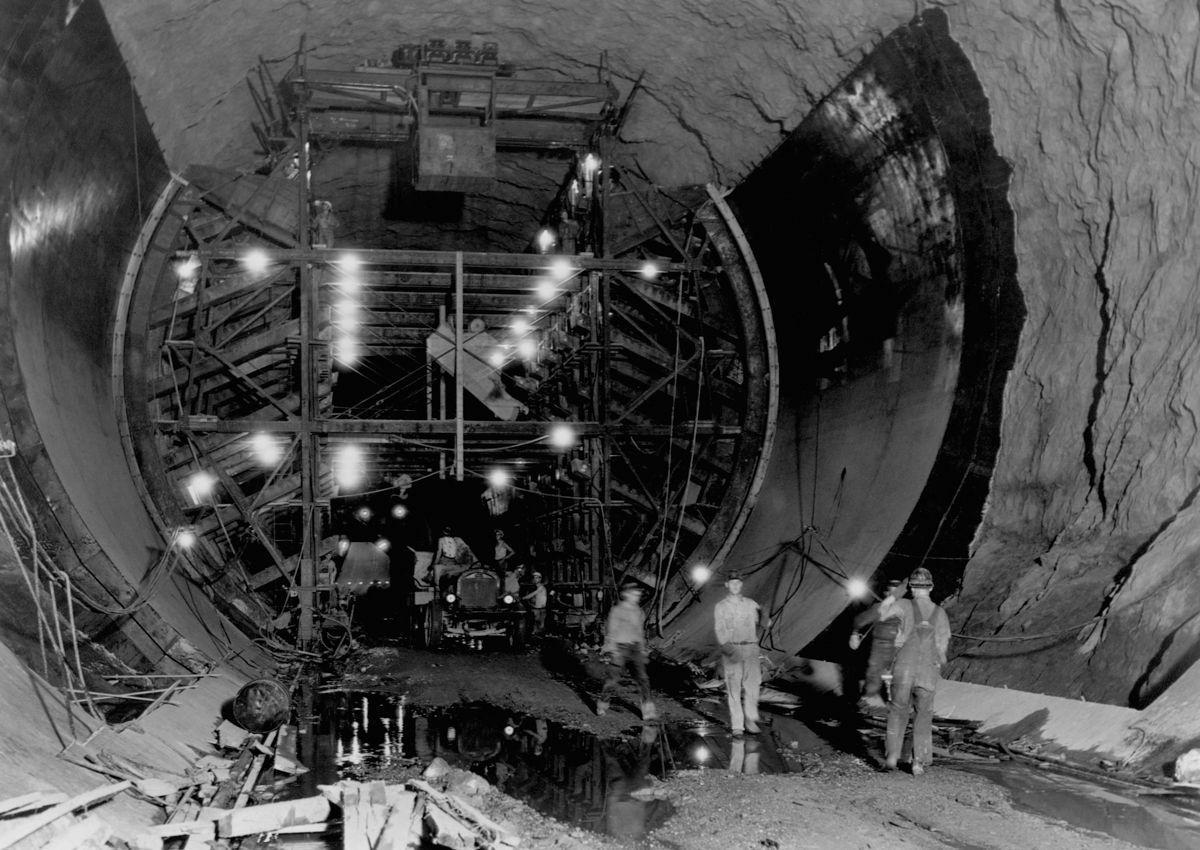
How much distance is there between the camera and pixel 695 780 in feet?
20.5

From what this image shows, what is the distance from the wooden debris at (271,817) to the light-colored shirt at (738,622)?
346cm

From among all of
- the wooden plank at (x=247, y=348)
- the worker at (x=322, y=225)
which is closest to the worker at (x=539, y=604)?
the wooden plank at (x=247, y=348)

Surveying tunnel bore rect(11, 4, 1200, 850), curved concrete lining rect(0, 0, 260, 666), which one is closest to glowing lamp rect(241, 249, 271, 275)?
tunnel bore rect(11, 4, 1200, 850)

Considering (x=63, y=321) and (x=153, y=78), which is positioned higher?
(x=153, y=78)

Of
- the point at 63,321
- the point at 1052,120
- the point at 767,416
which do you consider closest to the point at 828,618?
the point at 767,416

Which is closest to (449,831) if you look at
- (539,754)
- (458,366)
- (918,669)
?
(539,754)

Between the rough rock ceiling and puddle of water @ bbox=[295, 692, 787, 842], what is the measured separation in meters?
2.72

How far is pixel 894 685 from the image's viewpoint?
21.6 feet

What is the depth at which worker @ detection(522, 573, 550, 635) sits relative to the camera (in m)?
14.1

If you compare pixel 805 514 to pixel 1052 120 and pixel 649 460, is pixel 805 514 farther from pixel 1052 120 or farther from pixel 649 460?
pixel 1052 120

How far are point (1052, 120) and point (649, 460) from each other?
7.74m

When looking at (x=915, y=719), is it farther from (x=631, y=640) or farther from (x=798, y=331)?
(x=798, y=331)

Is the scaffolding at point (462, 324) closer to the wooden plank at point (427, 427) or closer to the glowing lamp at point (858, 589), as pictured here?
the wooden plank at point (427, 427)

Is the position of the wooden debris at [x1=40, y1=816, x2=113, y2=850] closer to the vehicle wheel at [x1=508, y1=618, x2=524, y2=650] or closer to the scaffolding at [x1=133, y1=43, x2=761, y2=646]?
the scaffolding at [x1=133, y1=43, x2=761, y2=646]
